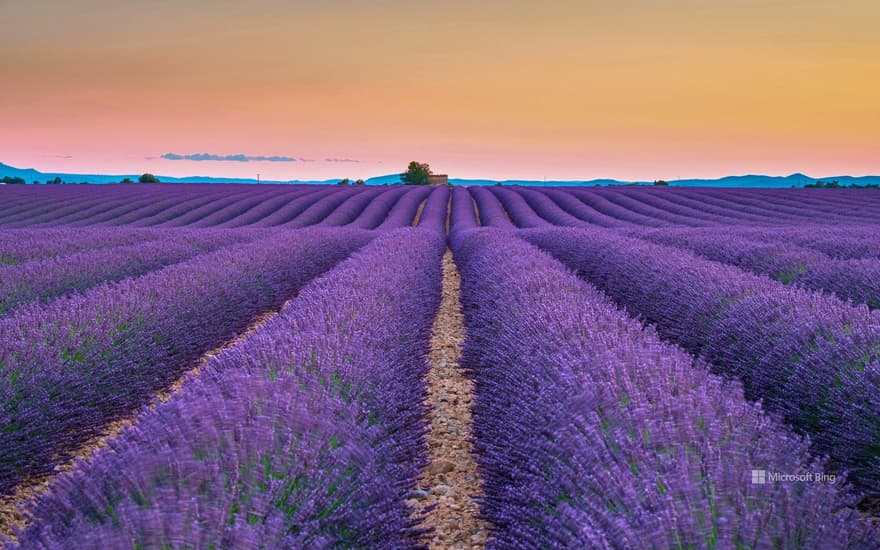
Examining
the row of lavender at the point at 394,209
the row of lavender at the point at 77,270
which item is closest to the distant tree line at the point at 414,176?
the row of lavender at the point at 394,209

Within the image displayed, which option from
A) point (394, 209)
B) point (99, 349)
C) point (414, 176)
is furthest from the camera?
point (414, 176)

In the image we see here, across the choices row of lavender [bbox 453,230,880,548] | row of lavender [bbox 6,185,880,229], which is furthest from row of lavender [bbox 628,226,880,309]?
row of lavender [bbox 6,185,880,229]

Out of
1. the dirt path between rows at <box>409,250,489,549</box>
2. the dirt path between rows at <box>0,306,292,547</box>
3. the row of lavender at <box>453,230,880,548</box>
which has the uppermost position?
the row of lavender at <box>453,230,880,548</box>

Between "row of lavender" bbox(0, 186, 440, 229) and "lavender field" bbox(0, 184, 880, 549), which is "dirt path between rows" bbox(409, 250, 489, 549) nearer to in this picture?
"lavender field" bbox(0, 184, 880, 549)

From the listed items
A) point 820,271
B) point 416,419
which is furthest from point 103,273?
point 820,271

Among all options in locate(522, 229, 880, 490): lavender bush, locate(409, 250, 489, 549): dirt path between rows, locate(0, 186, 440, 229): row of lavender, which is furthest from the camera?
locate(0, 186, 440, 229): row of lavender

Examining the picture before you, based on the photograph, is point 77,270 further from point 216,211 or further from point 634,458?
point 216,211

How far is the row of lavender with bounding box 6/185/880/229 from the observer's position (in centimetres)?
2186

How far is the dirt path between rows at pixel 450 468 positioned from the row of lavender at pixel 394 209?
1488 cm

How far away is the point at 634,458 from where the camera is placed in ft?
6.46

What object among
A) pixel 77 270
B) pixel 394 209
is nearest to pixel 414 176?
pixel 394 209

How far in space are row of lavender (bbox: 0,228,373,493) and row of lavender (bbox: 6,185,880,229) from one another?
14.3 meters

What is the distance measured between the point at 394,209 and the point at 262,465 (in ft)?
80.2

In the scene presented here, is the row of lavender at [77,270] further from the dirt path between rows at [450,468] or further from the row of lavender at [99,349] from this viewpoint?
the dirt path between rows at [450,468]
